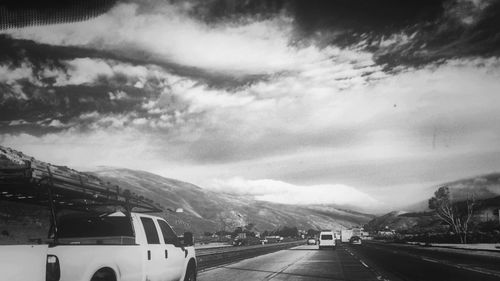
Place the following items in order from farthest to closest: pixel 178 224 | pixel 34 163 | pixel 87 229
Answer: pixel 178 224
pixel 87 229
pixel 34 163

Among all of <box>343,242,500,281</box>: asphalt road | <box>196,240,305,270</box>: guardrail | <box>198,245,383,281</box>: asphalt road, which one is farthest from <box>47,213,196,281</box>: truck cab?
<box>196,240,305,270</box>: guardrail

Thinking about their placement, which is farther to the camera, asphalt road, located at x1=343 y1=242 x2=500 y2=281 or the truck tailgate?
asphalt road, located at x1=343 y1=242 x2=500 y2=281

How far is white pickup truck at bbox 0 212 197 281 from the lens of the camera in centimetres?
653

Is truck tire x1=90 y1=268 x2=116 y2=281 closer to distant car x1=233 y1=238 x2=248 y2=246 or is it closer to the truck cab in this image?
the truck cab

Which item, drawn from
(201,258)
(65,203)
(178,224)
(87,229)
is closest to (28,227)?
(201,258)

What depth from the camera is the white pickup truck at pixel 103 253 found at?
21.4 feet

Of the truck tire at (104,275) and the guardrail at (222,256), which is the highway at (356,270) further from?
the truck tire at (104,275)

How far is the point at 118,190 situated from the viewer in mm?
9711

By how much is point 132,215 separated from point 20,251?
283cm

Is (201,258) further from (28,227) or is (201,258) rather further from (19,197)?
(19,197)

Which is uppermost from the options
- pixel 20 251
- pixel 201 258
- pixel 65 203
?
pixel 65 203

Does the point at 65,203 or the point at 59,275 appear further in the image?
the point at 65,203

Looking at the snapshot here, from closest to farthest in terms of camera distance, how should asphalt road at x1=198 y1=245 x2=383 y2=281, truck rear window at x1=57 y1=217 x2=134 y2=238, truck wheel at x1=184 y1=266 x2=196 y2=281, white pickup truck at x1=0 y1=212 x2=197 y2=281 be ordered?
white pickup truck at x1=0 y1=212 x2=197 y2=281
truck rear window at x1=57 y1=217 x2=134 y2=238
truck wheel at x1=184 y1=266 x2=196 y2=281
asphalt road at x1=198 y1=245 x2=383 y2=281

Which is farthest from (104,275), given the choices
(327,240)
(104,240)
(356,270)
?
(327,240)
